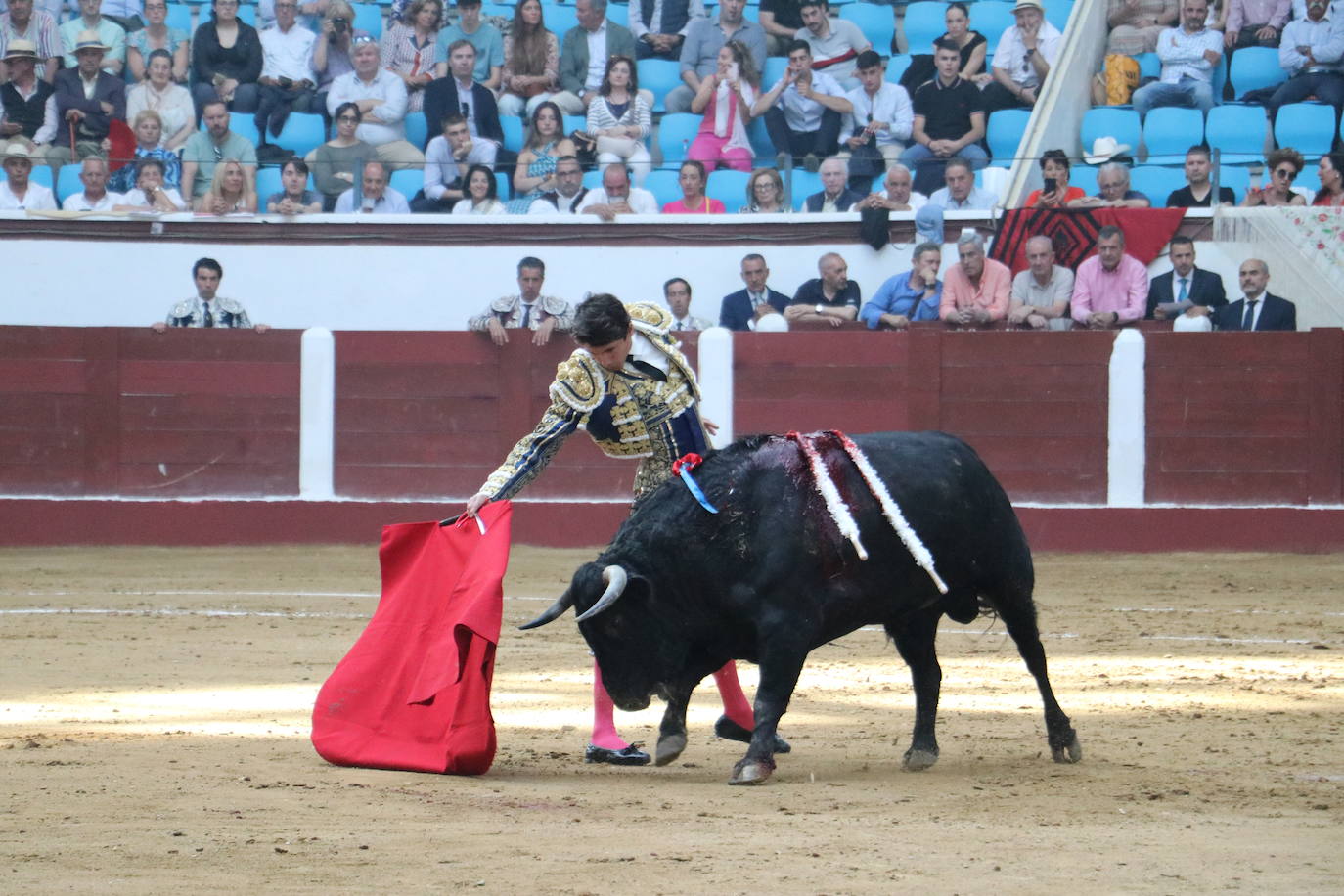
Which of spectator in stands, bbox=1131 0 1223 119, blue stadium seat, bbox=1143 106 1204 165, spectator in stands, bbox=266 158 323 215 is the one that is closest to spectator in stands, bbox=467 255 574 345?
spectator in stands, bbox=266 158 323 215

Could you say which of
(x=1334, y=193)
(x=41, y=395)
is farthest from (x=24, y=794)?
(x=1334, y=193)

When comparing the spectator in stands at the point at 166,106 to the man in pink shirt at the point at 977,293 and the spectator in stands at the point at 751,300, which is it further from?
the man in pink shirt at the point at 977,293

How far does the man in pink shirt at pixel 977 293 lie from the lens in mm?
8586

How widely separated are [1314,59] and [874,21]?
2568 millimetres

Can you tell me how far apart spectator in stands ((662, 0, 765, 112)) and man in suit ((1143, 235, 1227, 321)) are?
2729 mm

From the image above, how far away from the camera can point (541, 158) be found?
9.62 metres

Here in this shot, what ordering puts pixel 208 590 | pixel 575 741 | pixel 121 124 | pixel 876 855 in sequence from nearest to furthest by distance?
1. pixel 876 855
2. pixel 575 741
3. pixel 208 590
4. pixel 121 124

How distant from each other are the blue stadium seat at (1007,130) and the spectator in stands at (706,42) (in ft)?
4.59

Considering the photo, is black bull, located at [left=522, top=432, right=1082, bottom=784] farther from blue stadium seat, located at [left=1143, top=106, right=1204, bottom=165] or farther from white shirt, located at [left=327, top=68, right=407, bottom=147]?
white shirt, located at [left=327, top=68, right=407, bottom=147]

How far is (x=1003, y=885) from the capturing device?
2.60 m

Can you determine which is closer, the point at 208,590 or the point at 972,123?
the point at 208,590

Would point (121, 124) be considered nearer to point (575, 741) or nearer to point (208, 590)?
point (208, 590)

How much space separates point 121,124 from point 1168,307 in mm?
5814

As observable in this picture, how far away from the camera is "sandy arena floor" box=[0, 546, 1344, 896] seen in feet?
8.88
